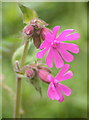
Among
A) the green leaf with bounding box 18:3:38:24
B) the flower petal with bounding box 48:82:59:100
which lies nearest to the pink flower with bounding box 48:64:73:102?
the flower petal with bounding box 48:82:59:100

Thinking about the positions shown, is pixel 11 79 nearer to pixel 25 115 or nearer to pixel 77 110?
pixel 25 115

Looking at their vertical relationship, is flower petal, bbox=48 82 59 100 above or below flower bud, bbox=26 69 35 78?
below

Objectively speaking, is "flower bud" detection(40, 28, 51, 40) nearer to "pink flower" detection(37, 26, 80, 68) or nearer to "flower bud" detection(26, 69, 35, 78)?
"pink flower" detection(37, 26, 80, 68)

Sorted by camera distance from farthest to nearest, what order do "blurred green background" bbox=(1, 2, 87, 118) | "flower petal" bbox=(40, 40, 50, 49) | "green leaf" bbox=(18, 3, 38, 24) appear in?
"blurred green background" bbox=(1, 2, 87, 118) → "green leaf" bbox=(18, 3, 38, 24) → "flower petal" bbox=(40, 40, 50, 49)

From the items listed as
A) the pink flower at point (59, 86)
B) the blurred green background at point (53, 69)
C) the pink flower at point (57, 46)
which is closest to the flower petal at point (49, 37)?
the pink flower at point (57, 46)

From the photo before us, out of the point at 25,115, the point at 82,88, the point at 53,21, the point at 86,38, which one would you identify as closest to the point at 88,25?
the point at 86,38

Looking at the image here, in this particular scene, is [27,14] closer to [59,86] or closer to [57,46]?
[57,46]
